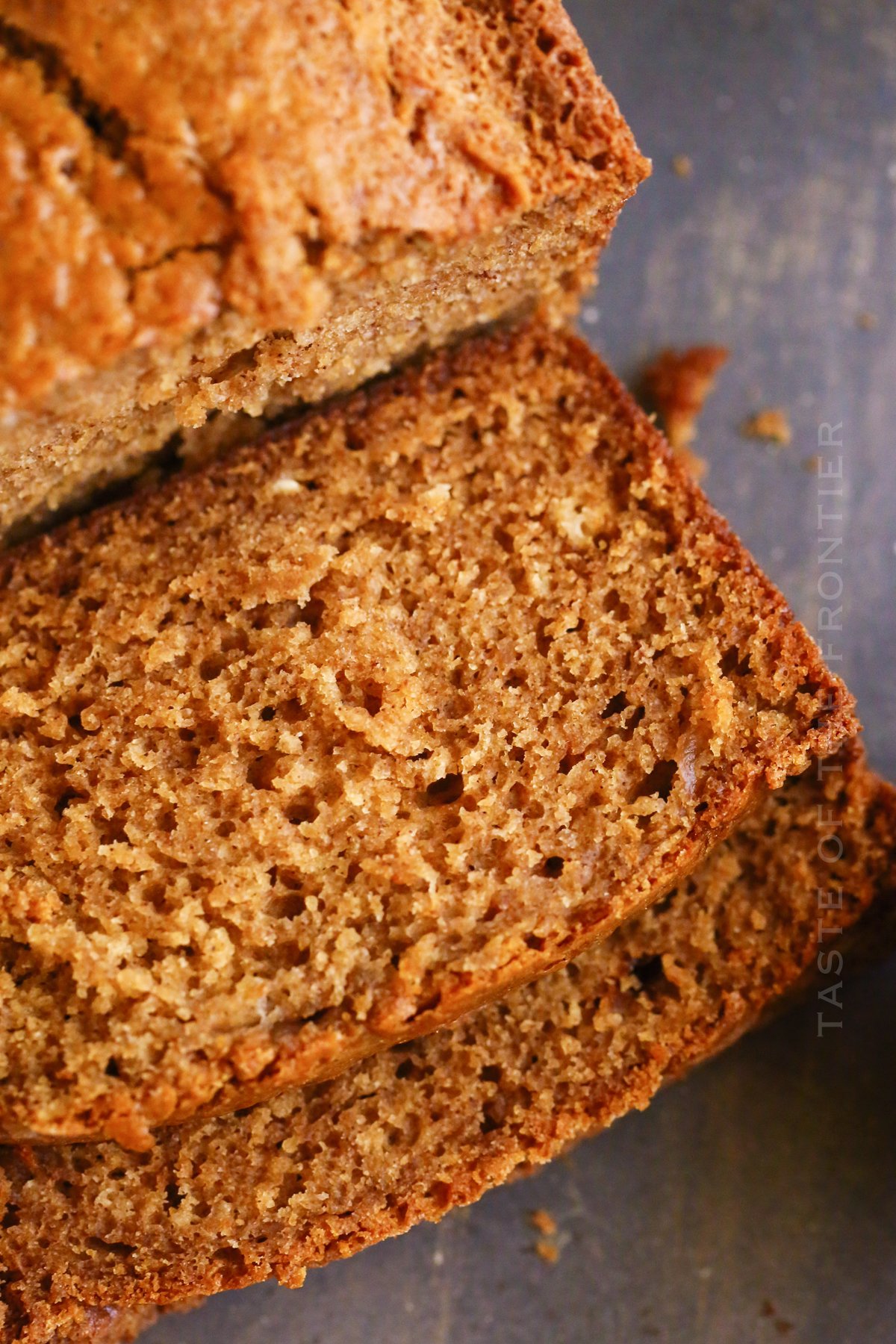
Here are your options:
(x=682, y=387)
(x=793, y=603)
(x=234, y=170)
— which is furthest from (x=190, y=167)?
(x=793, y=603)

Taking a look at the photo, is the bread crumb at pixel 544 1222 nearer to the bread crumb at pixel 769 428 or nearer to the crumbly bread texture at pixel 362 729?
the crumbly bread texture at pixel 362 729

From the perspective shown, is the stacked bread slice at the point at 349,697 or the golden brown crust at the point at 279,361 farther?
the golden brown crust at the point at 279,361

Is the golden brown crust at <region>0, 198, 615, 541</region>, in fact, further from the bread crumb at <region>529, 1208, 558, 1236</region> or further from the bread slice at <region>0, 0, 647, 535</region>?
the bread crumb at <region>529, 1208, 558, 1236</region>

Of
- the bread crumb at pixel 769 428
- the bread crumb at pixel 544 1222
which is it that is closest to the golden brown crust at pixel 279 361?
the bread crumb at pixel 769 428

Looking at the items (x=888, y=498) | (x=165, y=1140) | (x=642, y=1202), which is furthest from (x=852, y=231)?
(x=165, y=1140)

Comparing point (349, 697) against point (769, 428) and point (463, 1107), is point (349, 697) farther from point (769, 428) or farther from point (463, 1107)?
point (769, 428)

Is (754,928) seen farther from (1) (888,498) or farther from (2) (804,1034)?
(1) (888,498)
